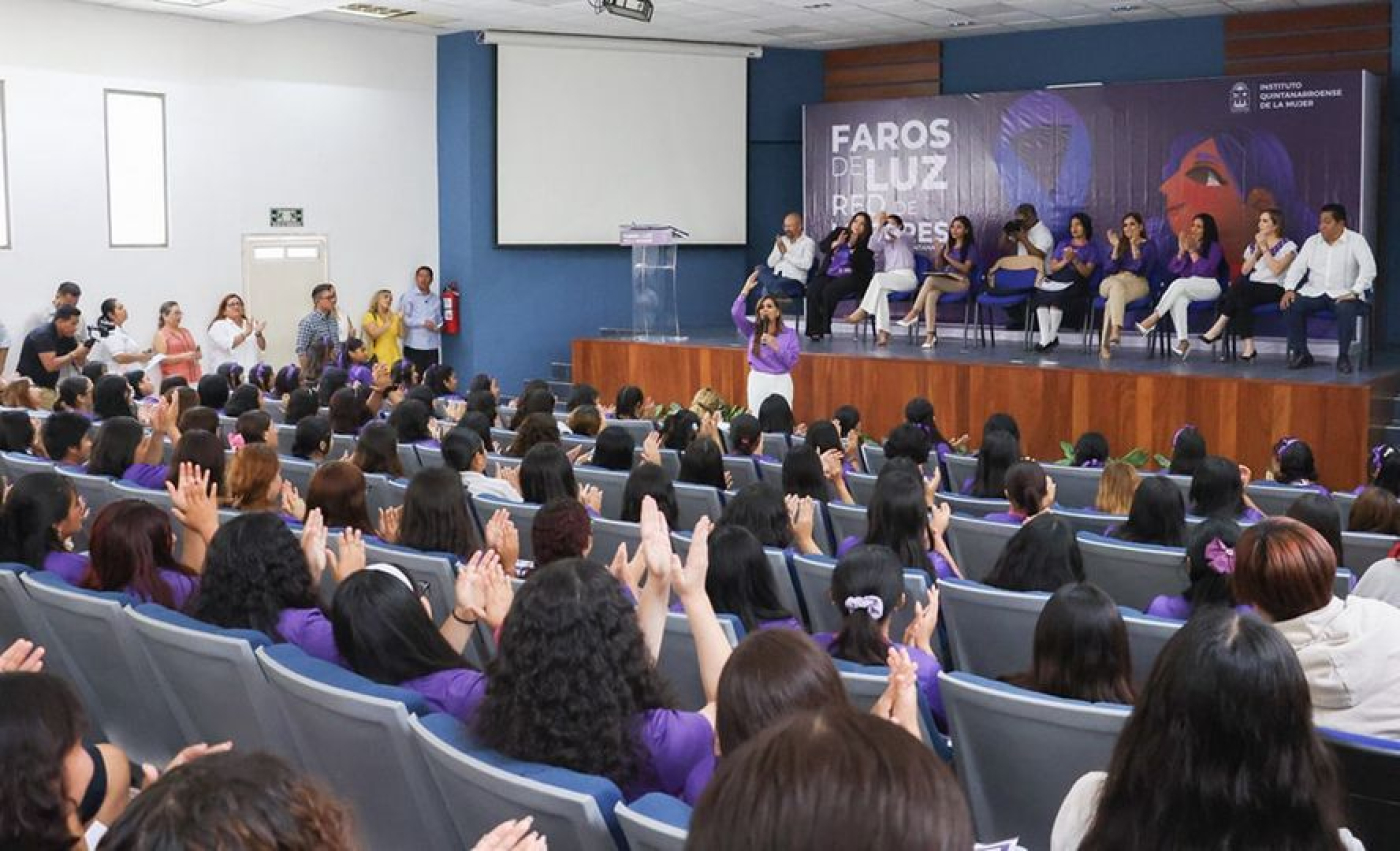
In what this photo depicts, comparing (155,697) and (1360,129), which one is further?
(1360,129)

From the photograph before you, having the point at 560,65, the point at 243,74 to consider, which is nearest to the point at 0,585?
the point at 243,74

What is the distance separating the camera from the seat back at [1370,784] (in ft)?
8.54

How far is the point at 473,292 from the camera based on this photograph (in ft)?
47.6

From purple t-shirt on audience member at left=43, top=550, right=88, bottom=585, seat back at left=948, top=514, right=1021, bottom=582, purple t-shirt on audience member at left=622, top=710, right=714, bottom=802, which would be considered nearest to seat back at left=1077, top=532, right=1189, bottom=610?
seat back at left=948, top=514, right=1021, bottom=582

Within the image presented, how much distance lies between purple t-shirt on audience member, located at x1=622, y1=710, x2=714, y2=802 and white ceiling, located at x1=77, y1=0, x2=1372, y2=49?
10246 mm

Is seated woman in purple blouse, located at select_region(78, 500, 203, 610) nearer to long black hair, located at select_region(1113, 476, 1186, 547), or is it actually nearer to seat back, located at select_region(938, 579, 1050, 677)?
seat back, located at select_region(938, 579, 1050, 677)

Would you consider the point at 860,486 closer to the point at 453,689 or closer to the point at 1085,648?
the point at 1085,648

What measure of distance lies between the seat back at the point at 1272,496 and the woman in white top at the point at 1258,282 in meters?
5.09

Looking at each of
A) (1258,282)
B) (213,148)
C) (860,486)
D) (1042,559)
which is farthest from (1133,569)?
(213,148)

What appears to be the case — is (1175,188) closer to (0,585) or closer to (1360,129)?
(1360,129)

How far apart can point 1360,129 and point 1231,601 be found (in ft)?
31.3

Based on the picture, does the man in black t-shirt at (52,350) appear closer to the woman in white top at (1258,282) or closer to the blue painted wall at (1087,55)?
the woman in white top at (1258,282)

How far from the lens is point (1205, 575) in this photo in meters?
4.06

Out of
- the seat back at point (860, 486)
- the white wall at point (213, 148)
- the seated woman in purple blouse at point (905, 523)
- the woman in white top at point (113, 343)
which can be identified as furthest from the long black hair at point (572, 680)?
the white wall at point (213, 148)
